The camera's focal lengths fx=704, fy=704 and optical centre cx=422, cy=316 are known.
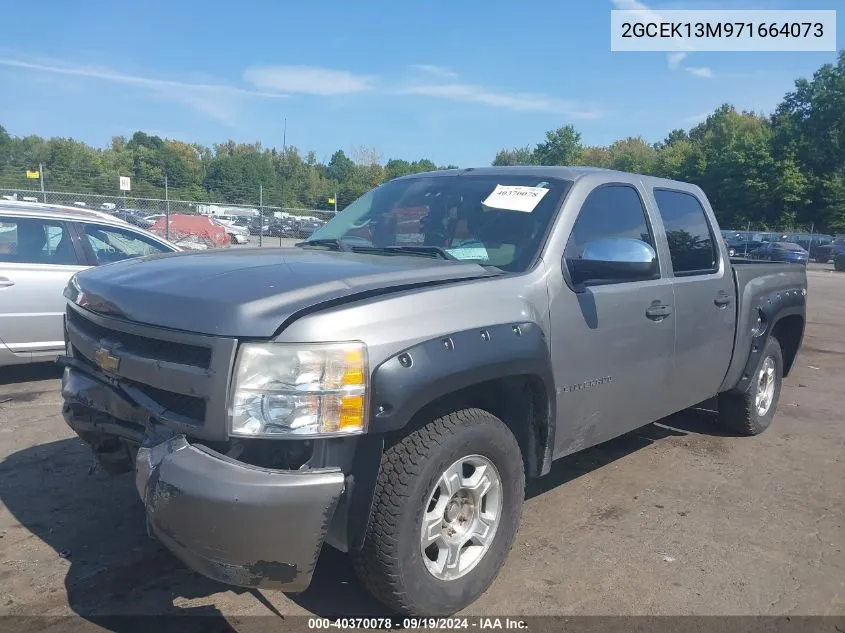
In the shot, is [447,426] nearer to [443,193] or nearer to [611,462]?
[443,193]

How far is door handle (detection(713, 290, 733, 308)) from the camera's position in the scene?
4618 mm

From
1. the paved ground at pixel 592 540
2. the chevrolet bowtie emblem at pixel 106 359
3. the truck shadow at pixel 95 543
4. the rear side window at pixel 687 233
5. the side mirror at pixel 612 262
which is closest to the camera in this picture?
the chevrolet bowtie emblem at pixel 106 359

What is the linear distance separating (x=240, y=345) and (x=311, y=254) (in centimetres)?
126

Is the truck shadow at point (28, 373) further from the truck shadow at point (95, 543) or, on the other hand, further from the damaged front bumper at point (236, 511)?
the damaged front bumper at point (236, 511)

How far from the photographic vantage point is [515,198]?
3.73m

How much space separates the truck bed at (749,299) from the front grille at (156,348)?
3828 millimetres

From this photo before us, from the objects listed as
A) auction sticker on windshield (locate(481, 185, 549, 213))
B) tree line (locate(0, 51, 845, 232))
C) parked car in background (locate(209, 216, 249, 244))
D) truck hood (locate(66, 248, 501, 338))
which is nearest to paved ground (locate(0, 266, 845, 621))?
truck hood (locate(66, 248, 501, 338))

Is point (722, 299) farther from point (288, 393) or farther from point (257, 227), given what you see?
point (257, 227)

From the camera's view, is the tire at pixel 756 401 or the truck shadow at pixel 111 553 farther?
the tire at pixel 756 401

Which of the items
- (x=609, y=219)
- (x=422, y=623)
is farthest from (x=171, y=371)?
(x=609, y=219)

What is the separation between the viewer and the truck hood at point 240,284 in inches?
95.0

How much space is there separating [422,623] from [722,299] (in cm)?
303

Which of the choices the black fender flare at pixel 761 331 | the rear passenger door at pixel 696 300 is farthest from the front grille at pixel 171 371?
the black fender flare at pixel 761 331

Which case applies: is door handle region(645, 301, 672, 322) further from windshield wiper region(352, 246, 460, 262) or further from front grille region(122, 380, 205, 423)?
front grille region(122, 380, 205, 423)
